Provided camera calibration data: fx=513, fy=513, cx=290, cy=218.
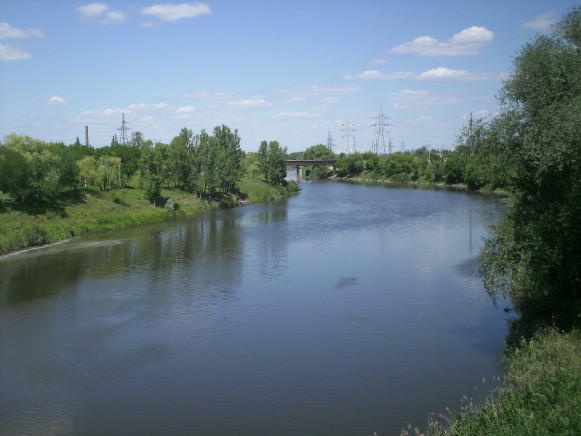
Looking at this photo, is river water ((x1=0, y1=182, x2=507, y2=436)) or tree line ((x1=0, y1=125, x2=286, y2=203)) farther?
tree line ((x1=0, y1=125, x2=286, y2=203))

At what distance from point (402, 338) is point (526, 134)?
7107 mm

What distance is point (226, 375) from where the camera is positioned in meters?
13.6

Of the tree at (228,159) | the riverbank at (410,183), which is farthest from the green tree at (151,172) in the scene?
the riverbank at (410,183)

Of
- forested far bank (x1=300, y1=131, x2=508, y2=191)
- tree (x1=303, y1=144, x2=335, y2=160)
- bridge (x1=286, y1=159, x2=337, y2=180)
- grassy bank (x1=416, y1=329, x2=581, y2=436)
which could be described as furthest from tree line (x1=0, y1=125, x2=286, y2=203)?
tree (x1=303, y1=144, x2=335, y2=160)

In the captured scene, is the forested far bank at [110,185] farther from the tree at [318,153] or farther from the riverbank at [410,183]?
the tree at [318,153]

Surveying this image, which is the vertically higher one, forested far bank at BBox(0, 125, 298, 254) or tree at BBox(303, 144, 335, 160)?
tree at BBox(303, 144, 335, 160)

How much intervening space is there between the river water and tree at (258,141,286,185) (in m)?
41.2

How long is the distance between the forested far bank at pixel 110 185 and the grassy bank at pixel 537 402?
27.9 metres

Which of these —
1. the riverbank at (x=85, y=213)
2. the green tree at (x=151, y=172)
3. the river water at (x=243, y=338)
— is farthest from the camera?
the green tree at (x=151, y=172)

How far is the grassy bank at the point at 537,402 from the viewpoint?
806 cm

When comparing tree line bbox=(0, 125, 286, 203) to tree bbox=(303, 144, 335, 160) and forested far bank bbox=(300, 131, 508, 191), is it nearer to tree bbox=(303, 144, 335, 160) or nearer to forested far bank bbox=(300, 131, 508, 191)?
forested far bank bbox=(300, 131, 508, 191)

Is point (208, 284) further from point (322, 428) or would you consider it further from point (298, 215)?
point (298, 215)

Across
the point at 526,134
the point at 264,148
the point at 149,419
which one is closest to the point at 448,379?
the point at 526,134

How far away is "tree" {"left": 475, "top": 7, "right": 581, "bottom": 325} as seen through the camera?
1119cm
